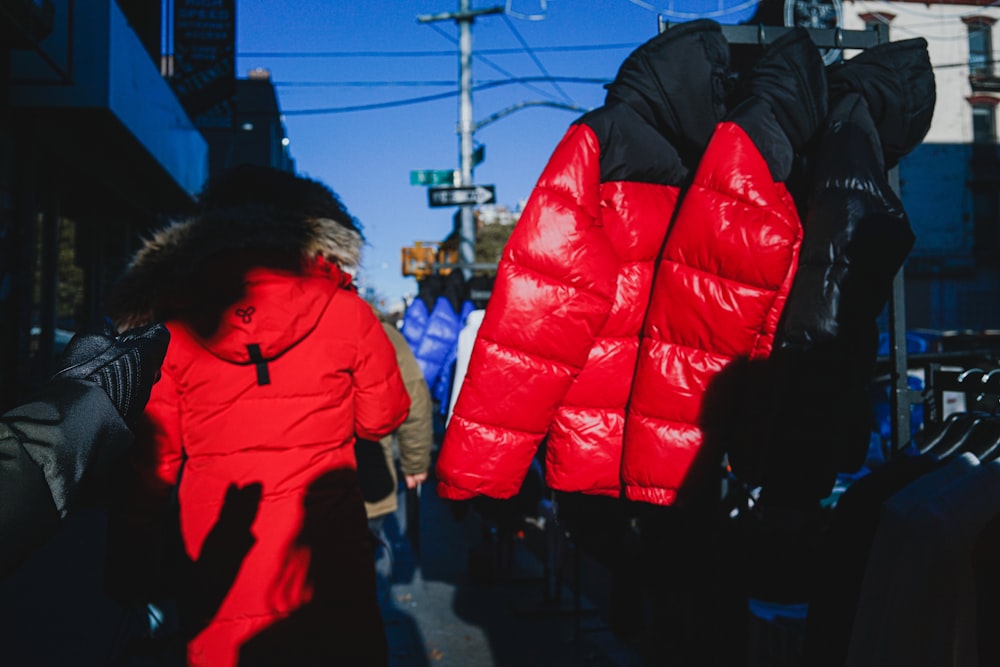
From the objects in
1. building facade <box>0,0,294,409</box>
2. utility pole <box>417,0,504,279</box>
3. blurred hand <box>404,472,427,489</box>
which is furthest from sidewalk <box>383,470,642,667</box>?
utility pole <box>417,0,504,279</box>

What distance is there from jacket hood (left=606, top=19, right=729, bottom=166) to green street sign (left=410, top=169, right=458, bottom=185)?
10.8 m

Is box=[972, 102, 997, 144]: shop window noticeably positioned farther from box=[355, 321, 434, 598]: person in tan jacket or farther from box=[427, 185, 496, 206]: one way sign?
box=[355, 321, 434, 598]: person in tan jacket

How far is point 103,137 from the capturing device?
8.35 m

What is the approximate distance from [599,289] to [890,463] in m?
1.09

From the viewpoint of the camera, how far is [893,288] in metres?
2.77

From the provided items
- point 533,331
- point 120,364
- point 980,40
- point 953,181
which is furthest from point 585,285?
point 980,40

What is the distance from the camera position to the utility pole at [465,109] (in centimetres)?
1435

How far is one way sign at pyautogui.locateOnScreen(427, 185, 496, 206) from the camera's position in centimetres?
1237

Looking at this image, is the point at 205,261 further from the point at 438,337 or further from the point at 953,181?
the point at 953,181

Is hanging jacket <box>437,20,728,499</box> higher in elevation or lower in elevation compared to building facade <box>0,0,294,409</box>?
lower

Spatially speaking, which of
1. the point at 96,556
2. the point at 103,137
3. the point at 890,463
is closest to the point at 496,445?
the point at 890,463

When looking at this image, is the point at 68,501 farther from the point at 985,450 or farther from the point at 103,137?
the point at 103,137

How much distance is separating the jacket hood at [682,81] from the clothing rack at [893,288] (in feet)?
1.09

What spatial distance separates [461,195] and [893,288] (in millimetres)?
10036
